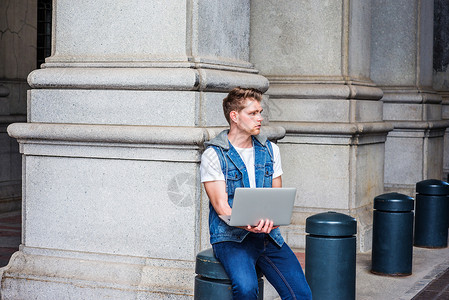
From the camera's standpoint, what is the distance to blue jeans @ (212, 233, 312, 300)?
426 centimetres

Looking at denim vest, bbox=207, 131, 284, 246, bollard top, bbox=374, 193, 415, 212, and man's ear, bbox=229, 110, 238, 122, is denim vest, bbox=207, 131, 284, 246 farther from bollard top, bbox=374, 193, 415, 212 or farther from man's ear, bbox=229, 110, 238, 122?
bollard top, bbox=374, 193, 415, 212

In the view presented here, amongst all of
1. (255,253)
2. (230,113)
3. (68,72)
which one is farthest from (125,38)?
(255,253)

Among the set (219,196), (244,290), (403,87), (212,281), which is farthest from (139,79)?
(403,87)

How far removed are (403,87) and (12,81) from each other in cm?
591

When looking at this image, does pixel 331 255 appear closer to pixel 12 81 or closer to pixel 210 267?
pixel 210 267

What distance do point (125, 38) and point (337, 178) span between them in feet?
11.8

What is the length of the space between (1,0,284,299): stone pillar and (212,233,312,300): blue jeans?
1469 mm

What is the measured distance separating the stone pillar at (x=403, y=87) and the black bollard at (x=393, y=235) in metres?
4.18

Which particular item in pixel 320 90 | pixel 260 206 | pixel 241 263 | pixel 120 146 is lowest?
pixel 241 263

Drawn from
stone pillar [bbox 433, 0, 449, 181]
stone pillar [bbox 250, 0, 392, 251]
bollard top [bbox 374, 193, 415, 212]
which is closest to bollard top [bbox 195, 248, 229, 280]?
bollard top [bbox 374, 193, 415, 212]

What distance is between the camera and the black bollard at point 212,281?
4.19m

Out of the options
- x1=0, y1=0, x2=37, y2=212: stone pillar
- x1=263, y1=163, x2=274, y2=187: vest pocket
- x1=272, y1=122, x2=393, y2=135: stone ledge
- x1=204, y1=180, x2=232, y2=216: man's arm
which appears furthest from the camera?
x1=0, y1=0, x2=37, y2=212: stone pillar

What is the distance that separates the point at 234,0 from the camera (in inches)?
266

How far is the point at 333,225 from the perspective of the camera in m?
5.86
